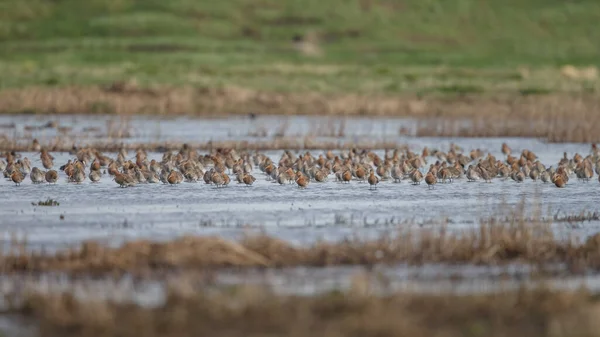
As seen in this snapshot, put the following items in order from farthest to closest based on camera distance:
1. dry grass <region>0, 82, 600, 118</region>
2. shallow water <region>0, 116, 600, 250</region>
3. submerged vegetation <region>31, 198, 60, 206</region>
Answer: dry grass <region>0, 82, 600, 118</region> → submerged vegetation <region>31, 198, 60, 206</region> → shallow water <region>0, 116, 600, 250</region>

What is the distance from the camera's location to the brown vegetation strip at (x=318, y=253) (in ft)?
43.2

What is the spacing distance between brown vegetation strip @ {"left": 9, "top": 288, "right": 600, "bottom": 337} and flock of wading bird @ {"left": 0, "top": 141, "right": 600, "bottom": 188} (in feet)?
37.4

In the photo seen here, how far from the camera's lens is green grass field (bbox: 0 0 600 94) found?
74125 millimetres

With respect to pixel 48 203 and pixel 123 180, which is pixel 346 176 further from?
pixel 48 203

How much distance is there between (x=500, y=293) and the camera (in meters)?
11.5

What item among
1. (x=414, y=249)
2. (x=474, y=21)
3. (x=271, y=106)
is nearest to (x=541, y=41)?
(x=474, y=21)

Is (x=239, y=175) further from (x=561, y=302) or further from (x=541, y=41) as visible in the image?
(x=541, y=41)

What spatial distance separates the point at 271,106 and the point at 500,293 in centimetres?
3570

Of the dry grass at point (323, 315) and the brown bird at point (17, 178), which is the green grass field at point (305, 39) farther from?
the dry grass at point (323, 315)

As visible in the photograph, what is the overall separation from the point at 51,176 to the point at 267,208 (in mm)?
5095

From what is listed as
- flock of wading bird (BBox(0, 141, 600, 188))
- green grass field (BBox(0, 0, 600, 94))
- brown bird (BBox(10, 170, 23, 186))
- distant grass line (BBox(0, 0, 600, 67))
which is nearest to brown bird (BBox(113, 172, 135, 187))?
flock of wading bird (BBox(0, 141, 600, 188))

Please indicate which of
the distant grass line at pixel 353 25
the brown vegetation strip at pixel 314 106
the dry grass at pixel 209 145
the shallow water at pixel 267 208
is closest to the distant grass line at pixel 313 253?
the shallow water at pixel 267 208

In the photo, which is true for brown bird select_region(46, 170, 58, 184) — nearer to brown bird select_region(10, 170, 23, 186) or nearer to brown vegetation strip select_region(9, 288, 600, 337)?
brown bird select_region(10, 170, 23, 186)

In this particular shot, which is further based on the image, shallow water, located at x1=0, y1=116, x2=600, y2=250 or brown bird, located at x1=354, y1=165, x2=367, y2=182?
brown bird, located at x1=354, y1=165, x2=367, y2=182
